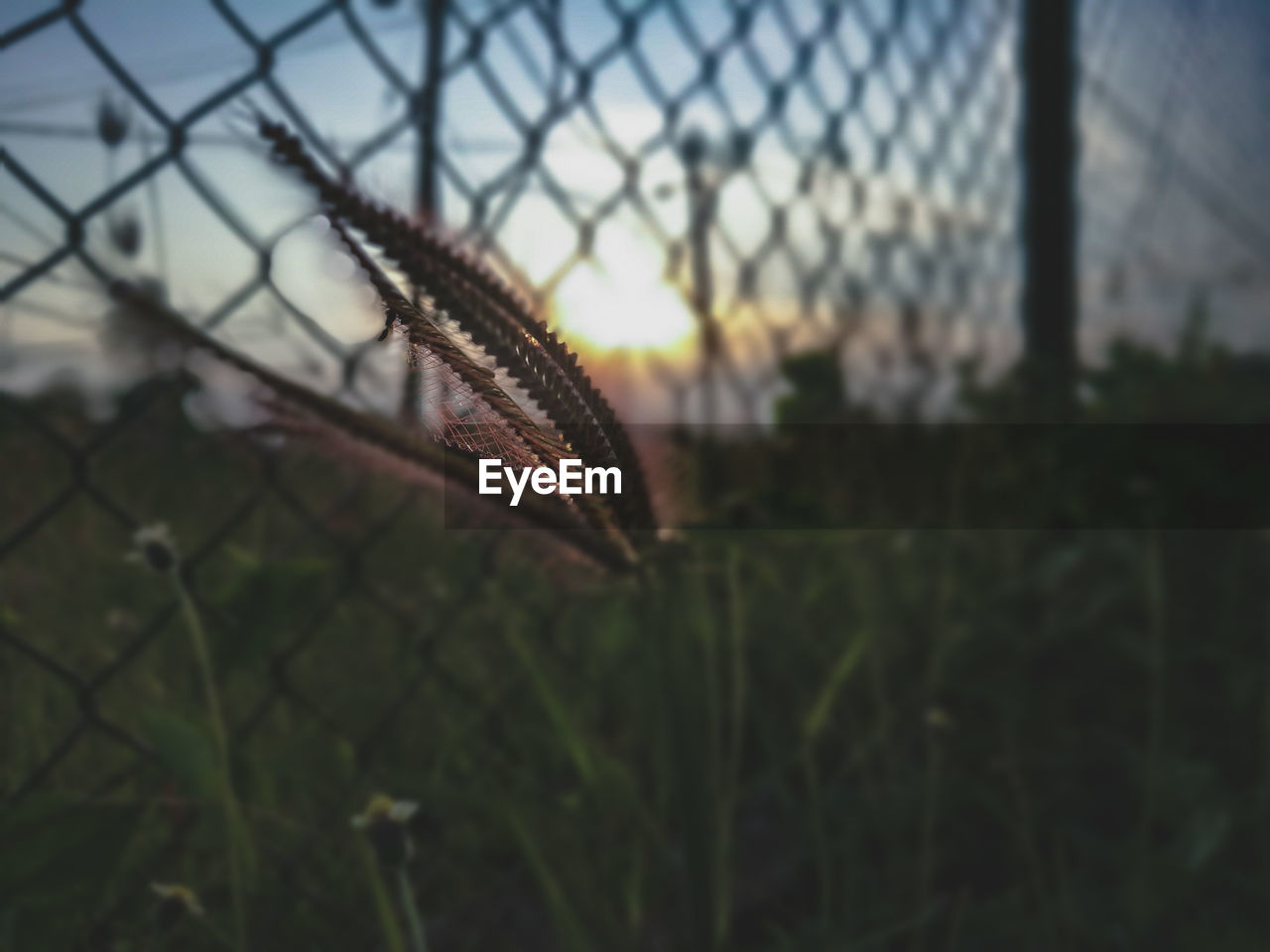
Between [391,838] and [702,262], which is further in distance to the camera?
[702,262]

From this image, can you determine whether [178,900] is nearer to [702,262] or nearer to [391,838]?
[391,838]

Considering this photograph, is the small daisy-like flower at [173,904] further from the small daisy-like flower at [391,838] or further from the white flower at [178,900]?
the small daisy-like flower at [391,838]

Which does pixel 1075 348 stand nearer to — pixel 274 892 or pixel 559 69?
pixel 559 69

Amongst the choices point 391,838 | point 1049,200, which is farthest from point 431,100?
point 1049,200

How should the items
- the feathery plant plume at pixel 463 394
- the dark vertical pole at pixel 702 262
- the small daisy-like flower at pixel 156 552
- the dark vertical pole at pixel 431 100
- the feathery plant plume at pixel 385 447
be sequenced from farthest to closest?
the dark vertical pole at pixel 702 262 → the dark vertical pole at pixel 431 100 → the small daisy-like flower at pixel 156 552 → the feathery plant plume at pixel 385 447 → the feathery plant plume at pixel 463 394

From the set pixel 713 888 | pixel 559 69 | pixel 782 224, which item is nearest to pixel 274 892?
pixel 713 888

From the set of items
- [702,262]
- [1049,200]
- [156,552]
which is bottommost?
[156,552]

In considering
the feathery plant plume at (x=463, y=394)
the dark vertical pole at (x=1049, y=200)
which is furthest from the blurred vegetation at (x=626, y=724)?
the dark vertical pole at (x=1049, y=200)
